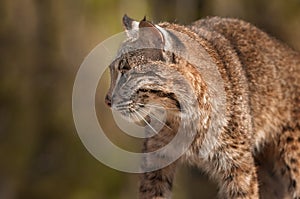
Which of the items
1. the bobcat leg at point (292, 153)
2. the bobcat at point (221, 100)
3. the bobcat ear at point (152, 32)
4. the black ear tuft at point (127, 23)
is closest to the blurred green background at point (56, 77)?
the bobcat at point (221, 100)

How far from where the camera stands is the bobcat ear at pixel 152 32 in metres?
6.84

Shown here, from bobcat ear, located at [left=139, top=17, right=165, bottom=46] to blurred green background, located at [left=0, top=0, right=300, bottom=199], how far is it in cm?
691

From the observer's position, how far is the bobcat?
22.8ft

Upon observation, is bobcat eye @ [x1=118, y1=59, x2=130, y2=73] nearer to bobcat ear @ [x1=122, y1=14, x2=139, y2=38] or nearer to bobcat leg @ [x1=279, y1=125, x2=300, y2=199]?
bobcat ear @ [x1=122, y1=14, x2=139, y2=38]

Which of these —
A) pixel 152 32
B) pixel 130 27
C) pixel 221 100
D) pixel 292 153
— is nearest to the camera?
pixel 152 32

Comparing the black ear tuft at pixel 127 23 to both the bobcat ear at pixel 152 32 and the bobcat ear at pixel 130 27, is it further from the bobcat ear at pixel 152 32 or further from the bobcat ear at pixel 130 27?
the bobcat ear at pixel 152 32

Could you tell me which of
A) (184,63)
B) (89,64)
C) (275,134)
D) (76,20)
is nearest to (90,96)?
(89,64)

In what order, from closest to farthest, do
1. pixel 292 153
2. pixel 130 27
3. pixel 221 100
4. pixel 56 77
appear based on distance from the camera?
1. pixel 130 27
2. pixel 221 100
3. pixel 292 153
4. pixel 56 77

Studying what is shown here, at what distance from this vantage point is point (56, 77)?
1476 cm

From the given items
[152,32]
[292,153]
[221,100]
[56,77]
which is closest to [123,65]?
[152,32]

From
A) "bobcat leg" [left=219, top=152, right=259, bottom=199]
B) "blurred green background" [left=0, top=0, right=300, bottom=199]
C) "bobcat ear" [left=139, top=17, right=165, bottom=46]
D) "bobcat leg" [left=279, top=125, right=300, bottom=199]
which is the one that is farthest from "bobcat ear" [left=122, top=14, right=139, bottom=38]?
"blurred green background" [left=0, top=0, right=300, bottom=199]

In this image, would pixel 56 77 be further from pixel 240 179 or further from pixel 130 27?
pixel 130 27

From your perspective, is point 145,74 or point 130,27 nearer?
point 145,74

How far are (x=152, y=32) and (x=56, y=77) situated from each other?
8.00 meters
